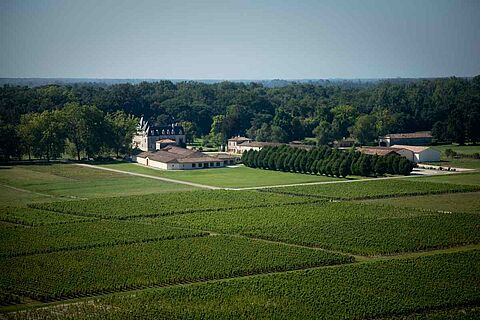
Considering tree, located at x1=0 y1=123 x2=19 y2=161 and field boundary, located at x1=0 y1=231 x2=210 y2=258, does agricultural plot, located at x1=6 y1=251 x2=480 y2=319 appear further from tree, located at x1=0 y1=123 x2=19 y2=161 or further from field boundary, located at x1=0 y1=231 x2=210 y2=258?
tree, located at x1=0 y1=123 x2=19 y2=161

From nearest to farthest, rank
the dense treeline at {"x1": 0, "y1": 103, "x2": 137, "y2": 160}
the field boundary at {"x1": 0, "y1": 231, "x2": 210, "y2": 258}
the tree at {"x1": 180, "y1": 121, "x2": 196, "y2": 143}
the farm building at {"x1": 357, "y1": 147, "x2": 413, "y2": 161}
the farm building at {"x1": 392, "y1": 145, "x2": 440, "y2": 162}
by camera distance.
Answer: the field boundary at {"x1": 0, "y1": 231, "x2": 210, "y2": 258} → the farm building at {"x1": 357, "y1": 147, "x2": 413, "y2": 161} → the farm building at {"x1": 392, "y1": 145, "x2": 440, "y2": 162} → the dense treeline at {"x1": 0, "y1": 103, "x2": 137, "y2": 160} → the tree at {"x1": 180, "y1": 121, "x2": 196, "y2": 143}

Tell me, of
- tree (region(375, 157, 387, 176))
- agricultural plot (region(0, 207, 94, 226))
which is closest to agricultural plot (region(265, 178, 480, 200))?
tree (region(375, 157, 387, 176))

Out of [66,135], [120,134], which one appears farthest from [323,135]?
[66,135]

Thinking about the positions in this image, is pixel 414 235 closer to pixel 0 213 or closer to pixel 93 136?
pixel 0 213

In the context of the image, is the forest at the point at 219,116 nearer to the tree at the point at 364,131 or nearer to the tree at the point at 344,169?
the tree at the point at 364,131

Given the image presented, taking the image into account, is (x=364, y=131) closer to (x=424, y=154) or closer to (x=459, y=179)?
(x=424, y=154)

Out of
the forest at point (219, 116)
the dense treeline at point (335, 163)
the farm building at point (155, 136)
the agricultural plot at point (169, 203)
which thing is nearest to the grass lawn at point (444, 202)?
the agricultural plot at point (169, 203)

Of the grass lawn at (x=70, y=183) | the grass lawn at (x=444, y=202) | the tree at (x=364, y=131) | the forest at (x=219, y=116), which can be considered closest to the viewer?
the grass lawn at (x=444, y=202)
